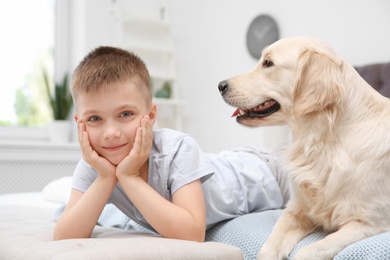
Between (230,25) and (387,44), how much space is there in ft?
5.07

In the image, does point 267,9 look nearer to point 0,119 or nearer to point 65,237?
point 0,119

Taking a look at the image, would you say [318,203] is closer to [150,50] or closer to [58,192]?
[58,192]

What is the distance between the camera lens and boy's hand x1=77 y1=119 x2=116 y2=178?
1.19m

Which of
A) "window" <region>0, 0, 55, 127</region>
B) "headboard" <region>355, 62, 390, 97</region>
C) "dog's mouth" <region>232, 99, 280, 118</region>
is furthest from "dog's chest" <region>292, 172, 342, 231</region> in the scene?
"window" <region>0, 0, 55, 127</region>

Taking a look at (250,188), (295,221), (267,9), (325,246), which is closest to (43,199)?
(250,188)

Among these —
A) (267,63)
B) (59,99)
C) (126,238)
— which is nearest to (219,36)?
(59,99)

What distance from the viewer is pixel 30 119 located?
416 cm

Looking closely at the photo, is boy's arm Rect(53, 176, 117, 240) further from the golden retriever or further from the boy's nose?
the golden retriever

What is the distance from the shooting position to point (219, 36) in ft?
13.7

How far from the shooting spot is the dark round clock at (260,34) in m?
3.58

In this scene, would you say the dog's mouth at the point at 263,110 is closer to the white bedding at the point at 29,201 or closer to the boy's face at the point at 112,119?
the boy's face at the point at 112,119

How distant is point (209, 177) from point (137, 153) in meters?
0.23

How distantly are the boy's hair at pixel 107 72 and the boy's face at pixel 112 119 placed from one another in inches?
0.8

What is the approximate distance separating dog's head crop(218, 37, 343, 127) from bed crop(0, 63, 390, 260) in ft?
1.05
